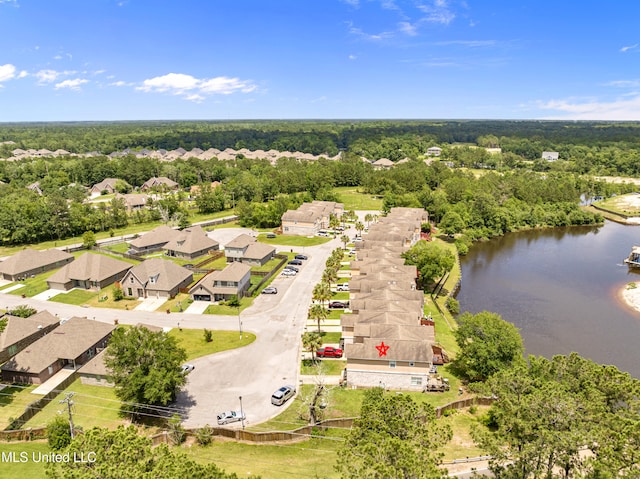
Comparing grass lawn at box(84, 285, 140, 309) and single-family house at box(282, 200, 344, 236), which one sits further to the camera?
single-family house at box(282, 200, 344, 236)

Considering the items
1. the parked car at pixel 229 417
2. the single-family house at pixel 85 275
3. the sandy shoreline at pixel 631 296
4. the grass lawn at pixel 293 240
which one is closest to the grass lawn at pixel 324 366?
the parked car at pixel 229 417

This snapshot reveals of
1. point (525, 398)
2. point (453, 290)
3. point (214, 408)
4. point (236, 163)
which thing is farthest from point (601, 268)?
point (236, 163)

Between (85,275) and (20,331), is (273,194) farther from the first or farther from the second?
(20,331)

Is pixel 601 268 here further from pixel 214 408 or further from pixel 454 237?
pixel 214 408

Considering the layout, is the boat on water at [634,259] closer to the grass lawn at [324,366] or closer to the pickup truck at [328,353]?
the pickup truck at [328,353]

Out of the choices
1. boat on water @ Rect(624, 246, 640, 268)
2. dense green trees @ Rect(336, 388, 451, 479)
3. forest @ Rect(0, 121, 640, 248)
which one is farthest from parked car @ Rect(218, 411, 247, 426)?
boat on water @ Rect(624, 246, 640, 268)

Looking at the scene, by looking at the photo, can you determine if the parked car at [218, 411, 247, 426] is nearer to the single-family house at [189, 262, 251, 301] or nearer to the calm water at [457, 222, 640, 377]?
the single-family house at [189, 262, 251, 301]

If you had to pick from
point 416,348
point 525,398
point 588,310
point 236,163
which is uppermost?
point 236,163
